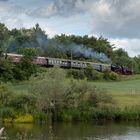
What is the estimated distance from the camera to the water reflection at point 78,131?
201 ft

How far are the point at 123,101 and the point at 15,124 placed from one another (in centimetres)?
2317

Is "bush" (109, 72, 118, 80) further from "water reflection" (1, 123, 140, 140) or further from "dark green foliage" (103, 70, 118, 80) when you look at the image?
"water reflection" (1, 123, 140, 140)

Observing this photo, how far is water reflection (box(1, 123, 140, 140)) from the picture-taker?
61.2 metres

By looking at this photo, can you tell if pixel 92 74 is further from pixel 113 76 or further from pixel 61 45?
pixel 61 45

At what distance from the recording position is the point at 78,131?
224ft

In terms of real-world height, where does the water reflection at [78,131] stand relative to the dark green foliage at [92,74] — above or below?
below

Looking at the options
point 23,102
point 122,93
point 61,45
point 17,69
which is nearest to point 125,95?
point 122,93

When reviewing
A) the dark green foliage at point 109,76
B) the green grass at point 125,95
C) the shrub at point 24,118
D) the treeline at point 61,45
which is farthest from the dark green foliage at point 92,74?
the shrub at point 24,118

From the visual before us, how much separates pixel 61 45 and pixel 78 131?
342 feet

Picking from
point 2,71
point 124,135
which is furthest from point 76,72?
point 124,135

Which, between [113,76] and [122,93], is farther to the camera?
[113,76]

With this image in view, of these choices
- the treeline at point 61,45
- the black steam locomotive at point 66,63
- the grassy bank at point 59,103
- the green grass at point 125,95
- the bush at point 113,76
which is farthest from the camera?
the treeline at point 61,45

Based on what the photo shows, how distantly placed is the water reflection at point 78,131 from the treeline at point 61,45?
281ft

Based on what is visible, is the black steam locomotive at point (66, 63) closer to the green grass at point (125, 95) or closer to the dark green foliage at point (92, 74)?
the dark green foliage at point (92, 74)
